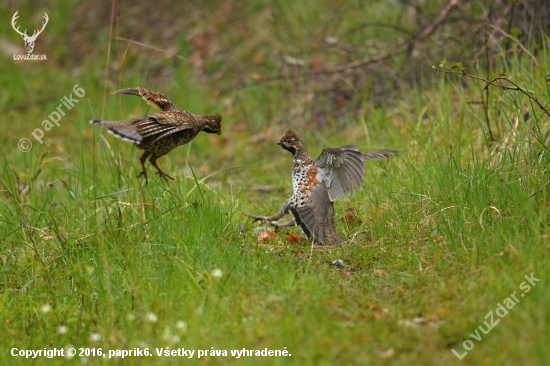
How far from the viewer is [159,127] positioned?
520 cm

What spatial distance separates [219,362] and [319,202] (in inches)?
83.8

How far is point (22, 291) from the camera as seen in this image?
4.98 meters

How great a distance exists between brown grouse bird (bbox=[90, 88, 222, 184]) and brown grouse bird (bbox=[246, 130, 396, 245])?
781 millimetres

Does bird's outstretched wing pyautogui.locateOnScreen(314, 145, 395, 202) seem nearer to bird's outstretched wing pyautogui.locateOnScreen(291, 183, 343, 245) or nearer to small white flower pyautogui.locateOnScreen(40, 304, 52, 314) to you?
bird's outstretched wing pyautogui.locateOnScreen(291, 183, 343, 245)

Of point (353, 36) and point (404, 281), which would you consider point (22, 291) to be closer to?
point (404, 281)

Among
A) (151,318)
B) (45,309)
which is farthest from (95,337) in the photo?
(45,309)

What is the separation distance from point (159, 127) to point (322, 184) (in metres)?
1.42

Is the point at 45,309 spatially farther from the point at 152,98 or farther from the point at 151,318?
the point at 152,98

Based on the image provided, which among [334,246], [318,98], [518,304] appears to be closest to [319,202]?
[334,246]

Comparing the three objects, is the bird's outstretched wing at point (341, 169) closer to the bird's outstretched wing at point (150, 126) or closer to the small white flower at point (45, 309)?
the bird's outstretched wing at point (150, 126)

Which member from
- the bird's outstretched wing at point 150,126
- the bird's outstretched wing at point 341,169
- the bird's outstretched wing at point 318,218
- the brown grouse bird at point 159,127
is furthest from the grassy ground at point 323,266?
the bird's outstretched wing at point 150,126

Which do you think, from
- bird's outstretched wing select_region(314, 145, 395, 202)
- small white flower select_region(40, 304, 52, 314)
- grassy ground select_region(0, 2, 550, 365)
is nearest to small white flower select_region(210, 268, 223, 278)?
grassy ground select_region(0, 2, 550, 365)

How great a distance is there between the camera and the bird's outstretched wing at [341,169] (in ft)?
18.4

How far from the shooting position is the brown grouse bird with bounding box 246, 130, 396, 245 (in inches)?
218
